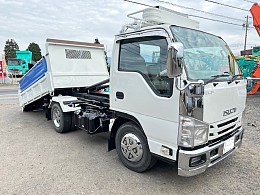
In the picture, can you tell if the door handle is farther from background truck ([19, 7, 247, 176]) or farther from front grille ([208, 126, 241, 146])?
front grille ([208, 126, 241, 146])

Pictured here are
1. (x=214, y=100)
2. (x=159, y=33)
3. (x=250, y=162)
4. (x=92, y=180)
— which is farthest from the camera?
(x=250, y=162)

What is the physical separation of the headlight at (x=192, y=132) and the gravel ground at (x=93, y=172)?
2.66 ft

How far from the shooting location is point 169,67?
7.82ft

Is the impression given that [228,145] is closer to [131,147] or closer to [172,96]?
[172,96]

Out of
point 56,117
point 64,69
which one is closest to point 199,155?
point 56,117

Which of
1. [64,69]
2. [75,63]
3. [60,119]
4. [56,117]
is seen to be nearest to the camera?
[60,119]

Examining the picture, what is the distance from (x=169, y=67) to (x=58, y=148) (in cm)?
313

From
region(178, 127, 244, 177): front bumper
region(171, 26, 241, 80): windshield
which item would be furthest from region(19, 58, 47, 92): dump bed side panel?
region(178, 127, 244, 177): front bumper

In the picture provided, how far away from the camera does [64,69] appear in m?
5.75

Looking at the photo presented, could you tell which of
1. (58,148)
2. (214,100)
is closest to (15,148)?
(58,148)

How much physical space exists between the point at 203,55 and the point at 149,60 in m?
0.75

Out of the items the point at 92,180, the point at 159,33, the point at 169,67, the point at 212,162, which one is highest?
the point at 159,33

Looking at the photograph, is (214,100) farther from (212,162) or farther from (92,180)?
(92,180)

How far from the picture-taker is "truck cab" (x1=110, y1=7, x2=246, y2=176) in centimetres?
255
